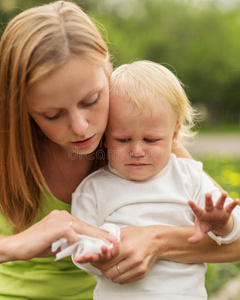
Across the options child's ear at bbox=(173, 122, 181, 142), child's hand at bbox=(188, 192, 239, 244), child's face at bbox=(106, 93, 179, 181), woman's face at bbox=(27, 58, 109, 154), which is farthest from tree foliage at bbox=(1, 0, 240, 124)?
child's hand at bbox=(188, 192, 239, 244)

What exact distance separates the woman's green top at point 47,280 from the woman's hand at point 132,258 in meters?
0.51

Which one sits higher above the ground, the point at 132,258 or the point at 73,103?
the point at 73,103

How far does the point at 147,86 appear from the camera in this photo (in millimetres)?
2039

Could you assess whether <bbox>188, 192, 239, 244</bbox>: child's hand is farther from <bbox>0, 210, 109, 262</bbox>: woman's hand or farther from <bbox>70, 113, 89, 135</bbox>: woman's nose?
<bbox>70, 113, 89, 135</bbox>: woman's nose

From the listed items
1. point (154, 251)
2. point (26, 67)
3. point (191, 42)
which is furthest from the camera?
point (191, 42)

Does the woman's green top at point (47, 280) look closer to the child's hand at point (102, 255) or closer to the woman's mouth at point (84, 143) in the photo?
the woman's mouth at point (84, 143)

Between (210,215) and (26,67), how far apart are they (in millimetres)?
968

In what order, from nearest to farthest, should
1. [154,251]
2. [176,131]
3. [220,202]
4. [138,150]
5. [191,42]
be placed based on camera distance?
[220,202]
[154,251]
[138,150]
[176,131]
[191,42]

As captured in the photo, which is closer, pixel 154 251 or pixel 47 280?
pixel 154 251

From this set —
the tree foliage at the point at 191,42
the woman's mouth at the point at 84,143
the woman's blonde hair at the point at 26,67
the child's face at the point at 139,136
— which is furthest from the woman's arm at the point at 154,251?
the tree foliage at the point at 191,42

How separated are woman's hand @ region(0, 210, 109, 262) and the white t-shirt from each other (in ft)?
0.73

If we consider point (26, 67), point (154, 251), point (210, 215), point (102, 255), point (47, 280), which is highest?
point (26, 67)

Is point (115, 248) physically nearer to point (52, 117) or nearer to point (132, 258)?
point (132, 258)

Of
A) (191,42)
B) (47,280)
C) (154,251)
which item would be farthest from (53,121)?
(191,42)
